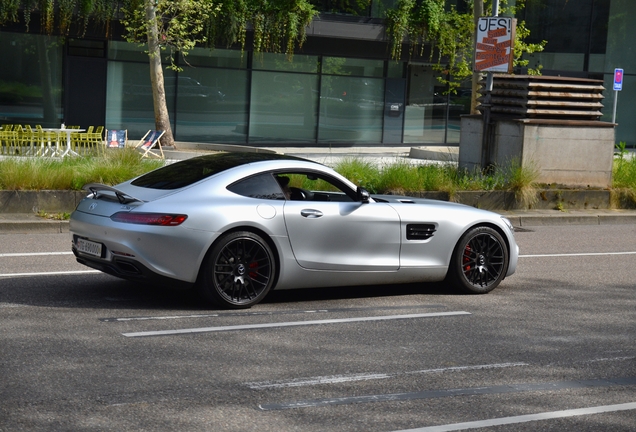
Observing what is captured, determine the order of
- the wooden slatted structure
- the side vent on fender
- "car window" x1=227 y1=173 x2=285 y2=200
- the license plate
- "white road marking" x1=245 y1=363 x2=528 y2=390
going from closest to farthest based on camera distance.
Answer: "white road marking" x1=245 y1=363 x2=528 y2=390 < the license plate < "car window" x1=227 y1=173 x2=285 y2=200 < the side vent on fender < the wooden slatted structure

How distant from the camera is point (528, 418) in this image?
18.7 ft

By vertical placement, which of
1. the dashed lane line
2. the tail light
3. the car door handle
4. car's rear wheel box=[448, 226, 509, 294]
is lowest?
the dashed lane line

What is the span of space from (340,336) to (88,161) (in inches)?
366

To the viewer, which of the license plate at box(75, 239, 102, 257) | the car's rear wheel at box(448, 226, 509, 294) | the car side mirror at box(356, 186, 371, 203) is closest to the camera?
the license plate at box(75, 239, 102, 257)

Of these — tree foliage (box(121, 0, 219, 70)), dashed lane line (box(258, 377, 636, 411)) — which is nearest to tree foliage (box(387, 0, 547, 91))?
tree foliage (box(121, 0, 219, 70))

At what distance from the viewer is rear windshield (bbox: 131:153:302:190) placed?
8.70 m

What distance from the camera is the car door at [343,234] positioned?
8.69m

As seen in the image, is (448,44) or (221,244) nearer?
(221,244)

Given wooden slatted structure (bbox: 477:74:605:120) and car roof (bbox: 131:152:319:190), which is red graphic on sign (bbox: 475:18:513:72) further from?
car roof (bbox: 131:152:319:190)

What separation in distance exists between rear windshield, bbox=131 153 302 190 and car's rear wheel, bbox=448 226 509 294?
2064mm

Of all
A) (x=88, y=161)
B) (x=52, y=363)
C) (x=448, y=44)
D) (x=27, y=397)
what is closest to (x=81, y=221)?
(x=52, y=363)

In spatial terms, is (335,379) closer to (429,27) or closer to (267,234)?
(267,234)

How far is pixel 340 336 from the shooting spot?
7.70 meters

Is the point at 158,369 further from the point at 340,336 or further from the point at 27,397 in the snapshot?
the point at 340,336
